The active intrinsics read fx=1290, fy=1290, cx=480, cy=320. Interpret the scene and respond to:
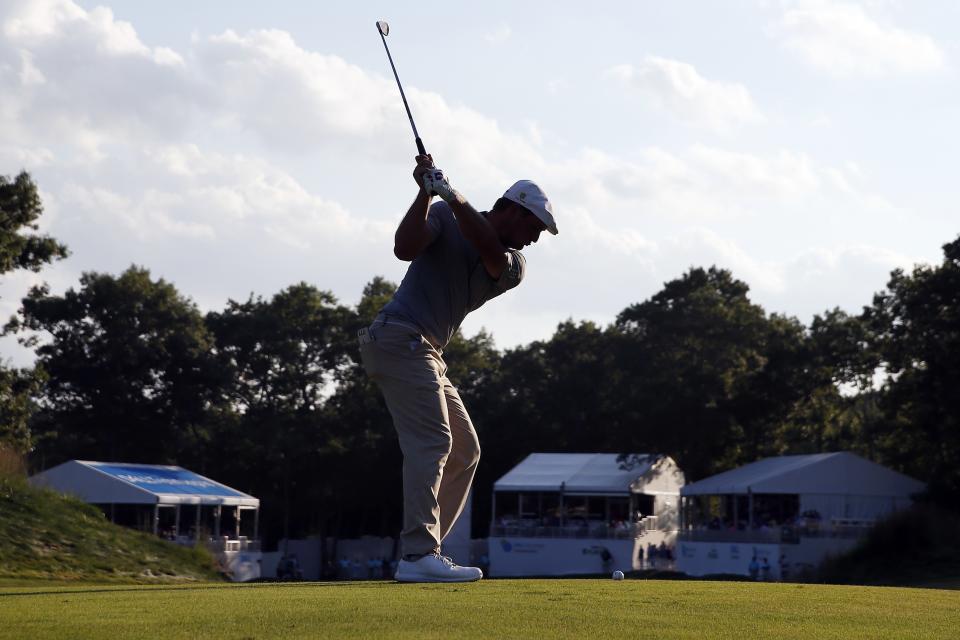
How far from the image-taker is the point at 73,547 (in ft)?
49.9

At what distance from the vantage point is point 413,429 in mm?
7547

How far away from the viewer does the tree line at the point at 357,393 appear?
6309cm

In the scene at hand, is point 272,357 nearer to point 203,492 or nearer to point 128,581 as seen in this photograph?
point 203,492

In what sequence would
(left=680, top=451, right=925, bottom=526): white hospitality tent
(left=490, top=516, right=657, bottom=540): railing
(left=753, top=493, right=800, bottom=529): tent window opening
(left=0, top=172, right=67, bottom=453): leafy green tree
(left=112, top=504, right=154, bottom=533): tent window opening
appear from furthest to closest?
(left=490, top=516, right=657, bottom=540): railing → (left=112, top=504, right=154, bottom=533): tent window opening → (left=753, top=493, right=800, bottom=529): tent window opening → (left=680, top=451, right=925, bottom=526): white hospitality tent → (left=0, top=172, right=67, bottom=453): leafy green tree

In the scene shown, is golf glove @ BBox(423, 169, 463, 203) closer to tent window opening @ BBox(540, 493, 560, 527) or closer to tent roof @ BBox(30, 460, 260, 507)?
tent roof @ BBox(30, 460, 260, 507)

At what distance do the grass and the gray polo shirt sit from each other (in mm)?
6299

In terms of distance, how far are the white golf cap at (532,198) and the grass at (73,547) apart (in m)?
6.97

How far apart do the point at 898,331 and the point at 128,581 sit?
132 ft

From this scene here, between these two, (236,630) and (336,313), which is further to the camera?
(336,313)

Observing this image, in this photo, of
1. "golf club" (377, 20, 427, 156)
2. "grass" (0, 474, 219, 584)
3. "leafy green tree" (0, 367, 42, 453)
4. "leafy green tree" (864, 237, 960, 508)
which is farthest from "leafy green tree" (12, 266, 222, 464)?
"golf club" (377, 20, 427, 156)

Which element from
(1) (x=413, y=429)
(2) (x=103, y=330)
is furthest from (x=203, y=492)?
(1) (x=413, y=429)

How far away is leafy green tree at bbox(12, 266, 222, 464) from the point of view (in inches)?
2869

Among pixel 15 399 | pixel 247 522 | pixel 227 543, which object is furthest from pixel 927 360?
pixel 247 522

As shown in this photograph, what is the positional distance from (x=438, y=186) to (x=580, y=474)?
51.8 m
